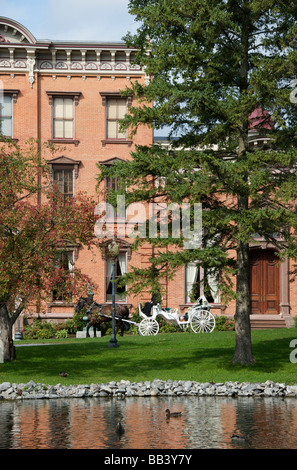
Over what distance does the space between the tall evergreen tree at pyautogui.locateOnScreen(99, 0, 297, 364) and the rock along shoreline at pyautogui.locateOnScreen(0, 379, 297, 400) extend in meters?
2.44

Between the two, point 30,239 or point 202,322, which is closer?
point 30,239

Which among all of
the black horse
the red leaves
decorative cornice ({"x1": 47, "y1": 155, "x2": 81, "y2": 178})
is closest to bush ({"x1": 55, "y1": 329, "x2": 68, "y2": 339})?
the black horse

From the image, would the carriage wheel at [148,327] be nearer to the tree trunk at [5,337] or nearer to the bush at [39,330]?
the bush at [39,330]

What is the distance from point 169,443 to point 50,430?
94.2 inches

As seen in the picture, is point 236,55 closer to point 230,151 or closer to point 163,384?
point 230,151

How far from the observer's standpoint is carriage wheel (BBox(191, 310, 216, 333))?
102ft

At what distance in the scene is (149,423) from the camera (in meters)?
12.6

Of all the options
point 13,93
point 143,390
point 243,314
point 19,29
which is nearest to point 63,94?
point 13,93

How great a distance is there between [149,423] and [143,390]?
418 centimetres

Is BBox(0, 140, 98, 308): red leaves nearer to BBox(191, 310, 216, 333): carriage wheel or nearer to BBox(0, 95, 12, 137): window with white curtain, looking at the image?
BBox(191, 310, 216, 333): carriage wheel

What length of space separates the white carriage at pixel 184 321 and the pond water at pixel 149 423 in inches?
559

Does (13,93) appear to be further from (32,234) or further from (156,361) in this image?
(156,361)

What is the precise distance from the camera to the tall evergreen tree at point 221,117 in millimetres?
18016

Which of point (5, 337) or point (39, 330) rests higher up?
point (5, 337)
